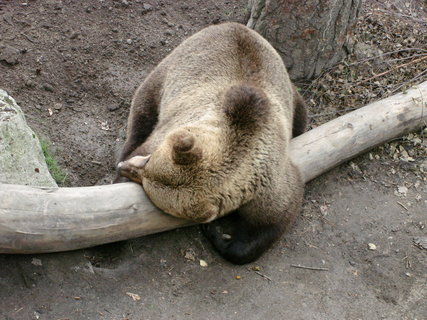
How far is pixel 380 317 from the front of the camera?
502 cm

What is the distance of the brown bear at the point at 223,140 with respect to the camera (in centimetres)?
459

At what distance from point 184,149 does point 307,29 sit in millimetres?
3574

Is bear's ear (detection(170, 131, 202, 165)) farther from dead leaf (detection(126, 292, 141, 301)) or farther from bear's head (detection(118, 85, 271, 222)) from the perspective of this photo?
dead leaf (detection(126, 292, 141, 301))

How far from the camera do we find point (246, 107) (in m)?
4.97

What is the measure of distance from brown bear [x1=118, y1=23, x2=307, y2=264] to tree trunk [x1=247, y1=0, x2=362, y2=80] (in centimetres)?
86

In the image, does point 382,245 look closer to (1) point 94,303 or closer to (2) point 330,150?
(2) point 330,150

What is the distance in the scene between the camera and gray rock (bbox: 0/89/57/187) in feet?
17.2

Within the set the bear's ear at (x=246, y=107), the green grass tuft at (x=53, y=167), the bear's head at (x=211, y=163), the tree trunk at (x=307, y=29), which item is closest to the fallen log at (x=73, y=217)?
the bear's head at (x=211, y=163)

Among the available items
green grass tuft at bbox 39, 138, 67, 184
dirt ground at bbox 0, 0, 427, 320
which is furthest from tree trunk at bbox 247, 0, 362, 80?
green grass tuft at bbox 39, 138, 67, 184

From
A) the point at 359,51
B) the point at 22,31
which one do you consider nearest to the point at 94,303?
the point at 22,31

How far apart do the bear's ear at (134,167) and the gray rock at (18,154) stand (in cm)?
93

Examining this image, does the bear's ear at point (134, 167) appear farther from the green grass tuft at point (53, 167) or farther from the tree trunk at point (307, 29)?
the tree trunk at point (307, 29)

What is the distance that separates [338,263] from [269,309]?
3.32 feet

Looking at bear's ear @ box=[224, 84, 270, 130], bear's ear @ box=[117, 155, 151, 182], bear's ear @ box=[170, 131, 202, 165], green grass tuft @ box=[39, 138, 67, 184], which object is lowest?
green grass tuft @ box=[39, 138, 67, 184]
